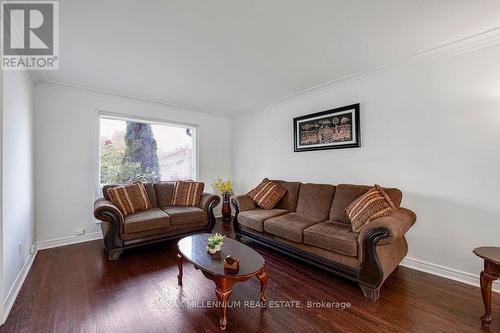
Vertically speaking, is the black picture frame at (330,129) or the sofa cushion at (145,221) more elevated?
the black picture frame at (330,129)

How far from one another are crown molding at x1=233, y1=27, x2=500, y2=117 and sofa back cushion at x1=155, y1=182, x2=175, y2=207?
8.96 ft

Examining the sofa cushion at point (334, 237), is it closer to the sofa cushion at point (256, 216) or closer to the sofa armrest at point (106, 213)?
the sofa cushion at point (256, 216)

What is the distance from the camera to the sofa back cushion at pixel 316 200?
311 centimetres

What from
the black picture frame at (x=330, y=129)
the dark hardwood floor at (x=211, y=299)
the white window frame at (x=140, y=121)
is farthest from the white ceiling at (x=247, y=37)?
the dark hardwood floor at (x=211, y=299)

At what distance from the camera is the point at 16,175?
88.3 inches

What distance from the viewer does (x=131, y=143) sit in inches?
162

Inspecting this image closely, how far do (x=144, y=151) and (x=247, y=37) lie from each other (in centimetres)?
308

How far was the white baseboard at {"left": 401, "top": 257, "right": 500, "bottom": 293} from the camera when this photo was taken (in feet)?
7.32

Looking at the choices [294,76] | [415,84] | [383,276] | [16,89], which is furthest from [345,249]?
[16,89]

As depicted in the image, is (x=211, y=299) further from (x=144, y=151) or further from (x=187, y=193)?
(x=144, y=151)

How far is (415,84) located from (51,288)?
4.51 metres

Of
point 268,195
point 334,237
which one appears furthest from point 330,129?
point 334,237

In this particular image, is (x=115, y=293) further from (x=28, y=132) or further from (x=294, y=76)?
(x=294, y=76)

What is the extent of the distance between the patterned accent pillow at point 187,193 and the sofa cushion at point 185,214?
0.19 m
